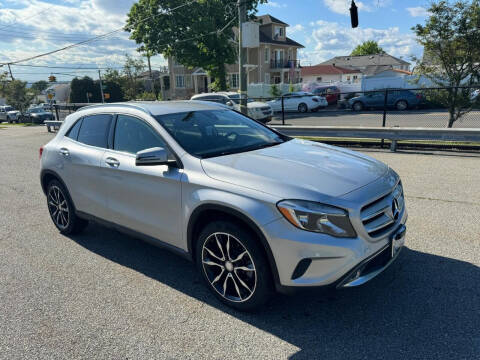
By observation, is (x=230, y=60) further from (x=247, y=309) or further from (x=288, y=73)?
(x=247, y=309)

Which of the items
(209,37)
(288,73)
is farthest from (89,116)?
(288,73)

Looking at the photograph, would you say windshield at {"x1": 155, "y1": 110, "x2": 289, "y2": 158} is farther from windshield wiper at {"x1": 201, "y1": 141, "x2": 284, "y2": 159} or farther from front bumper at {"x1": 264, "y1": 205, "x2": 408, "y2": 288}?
front bumper at {"x1": 264, "y1": 205, "x2": 408, "y2": 288}

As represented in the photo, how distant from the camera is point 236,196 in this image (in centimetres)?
285

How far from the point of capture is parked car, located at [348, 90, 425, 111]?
2239cm

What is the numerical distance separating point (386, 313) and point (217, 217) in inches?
62.0

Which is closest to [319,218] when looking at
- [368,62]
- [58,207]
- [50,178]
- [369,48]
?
[58,207]

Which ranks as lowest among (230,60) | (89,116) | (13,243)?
(13,243)

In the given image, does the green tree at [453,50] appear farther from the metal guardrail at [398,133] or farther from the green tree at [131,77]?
the green tree at [131,77]

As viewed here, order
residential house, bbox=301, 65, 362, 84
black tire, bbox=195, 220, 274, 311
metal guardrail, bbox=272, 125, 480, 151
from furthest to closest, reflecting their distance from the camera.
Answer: residential house, bbox=301, 65, 362, 84 < metal guardrail, bbox=272, 125, 480, 151 < black tire, bbox=195, 220, 274, 311

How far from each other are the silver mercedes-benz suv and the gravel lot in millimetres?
349

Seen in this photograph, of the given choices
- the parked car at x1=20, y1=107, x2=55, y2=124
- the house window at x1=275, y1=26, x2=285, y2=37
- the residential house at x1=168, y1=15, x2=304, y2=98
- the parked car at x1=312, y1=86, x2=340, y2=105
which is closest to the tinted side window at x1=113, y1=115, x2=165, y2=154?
the parked car at x1=312, y1=86, x2=340, y2=105

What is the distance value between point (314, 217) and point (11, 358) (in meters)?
2.44

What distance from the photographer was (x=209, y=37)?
32.2 meters

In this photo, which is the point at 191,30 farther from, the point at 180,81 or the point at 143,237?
the point at 143,237
